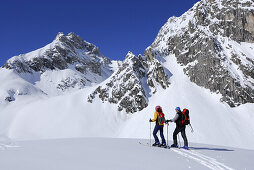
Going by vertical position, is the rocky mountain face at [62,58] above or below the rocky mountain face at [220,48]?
above

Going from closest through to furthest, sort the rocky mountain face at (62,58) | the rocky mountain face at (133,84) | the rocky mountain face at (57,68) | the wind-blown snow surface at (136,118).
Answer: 1. the wind-blown snow surface at (136,118)
2. the rocky mountain face at (133,84)
3. the rocky mountain face at (57,68)
4. the rocky mountain face at (62,58)

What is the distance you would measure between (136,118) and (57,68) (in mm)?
84658

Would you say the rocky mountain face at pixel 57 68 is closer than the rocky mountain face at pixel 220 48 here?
No

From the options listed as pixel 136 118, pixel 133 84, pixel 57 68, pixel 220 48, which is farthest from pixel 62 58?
pixel 220 48

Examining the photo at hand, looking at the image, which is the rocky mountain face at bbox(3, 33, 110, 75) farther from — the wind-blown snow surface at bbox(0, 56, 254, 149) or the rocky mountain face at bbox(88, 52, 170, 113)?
the rocky mountain face at bbox(88, 52, 170, 113)

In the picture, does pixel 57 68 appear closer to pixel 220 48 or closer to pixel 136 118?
pixel 136 118

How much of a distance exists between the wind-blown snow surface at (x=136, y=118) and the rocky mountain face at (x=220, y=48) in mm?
3119

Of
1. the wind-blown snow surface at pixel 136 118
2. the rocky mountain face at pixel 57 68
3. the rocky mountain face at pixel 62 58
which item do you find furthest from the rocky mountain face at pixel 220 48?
the rocky mountain face at pixel 62 58

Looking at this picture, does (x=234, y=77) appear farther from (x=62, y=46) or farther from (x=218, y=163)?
(x=62, y=46)

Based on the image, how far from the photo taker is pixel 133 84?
6281 centimetres

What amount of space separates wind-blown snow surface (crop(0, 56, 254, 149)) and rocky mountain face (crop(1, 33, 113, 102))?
1205 inches

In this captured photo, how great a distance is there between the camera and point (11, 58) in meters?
113

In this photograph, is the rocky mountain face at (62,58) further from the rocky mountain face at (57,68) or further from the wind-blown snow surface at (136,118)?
the wind-blown snow surface at (136,118)

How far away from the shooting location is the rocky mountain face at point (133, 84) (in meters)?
61.2
